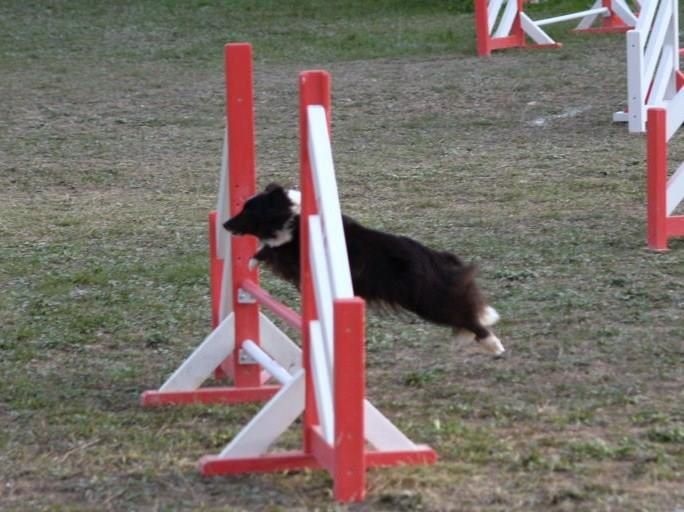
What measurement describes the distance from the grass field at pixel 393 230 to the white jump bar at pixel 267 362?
0.21m

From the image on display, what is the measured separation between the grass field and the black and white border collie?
12.9 inches

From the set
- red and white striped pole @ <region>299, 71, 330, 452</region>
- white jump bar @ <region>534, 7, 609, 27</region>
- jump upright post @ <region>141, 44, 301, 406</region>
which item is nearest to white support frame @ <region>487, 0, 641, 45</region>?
white jump bar @ <region>534, 7, 609, 27</region>

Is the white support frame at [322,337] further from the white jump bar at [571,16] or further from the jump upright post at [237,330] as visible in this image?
the white jump bar at [571,16]

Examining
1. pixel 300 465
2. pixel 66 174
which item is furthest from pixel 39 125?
pixel 300 465

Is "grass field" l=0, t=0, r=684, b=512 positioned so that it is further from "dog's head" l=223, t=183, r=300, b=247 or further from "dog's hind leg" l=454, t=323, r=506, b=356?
"dog's head" l=223, t=183, r=300, b=247

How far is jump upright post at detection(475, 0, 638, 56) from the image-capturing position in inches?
585

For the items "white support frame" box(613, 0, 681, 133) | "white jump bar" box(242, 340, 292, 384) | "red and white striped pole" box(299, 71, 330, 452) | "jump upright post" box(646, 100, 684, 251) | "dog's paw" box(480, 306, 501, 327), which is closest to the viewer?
"red and white striped pole" box(299, 71, 330, 452)

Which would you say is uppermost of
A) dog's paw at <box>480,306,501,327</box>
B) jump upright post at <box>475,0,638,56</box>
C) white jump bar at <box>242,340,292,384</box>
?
jump upright post at <box>475,0,638,56</box>

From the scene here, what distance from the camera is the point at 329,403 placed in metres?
3.92

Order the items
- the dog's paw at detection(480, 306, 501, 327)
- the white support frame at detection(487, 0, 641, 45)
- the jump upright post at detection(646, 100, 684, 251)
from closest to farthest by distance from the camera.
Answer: the dog's paw at detection(480, 306, 501, 327) < the jump upright post at detection(646, 100, 684, 251) < the white support frame at detection(487, 0, 641, 45)

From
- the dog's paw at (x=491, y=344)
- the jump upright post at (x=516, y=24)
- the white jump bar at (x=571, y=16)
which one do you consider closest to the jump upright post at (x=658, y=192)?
the dog's paw at (x=491, y=344)

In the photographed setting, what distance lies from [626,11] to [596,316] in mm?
10380

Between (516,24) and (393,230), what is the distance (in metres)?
7.89

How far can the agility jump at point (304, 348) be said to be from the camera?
3.78m
